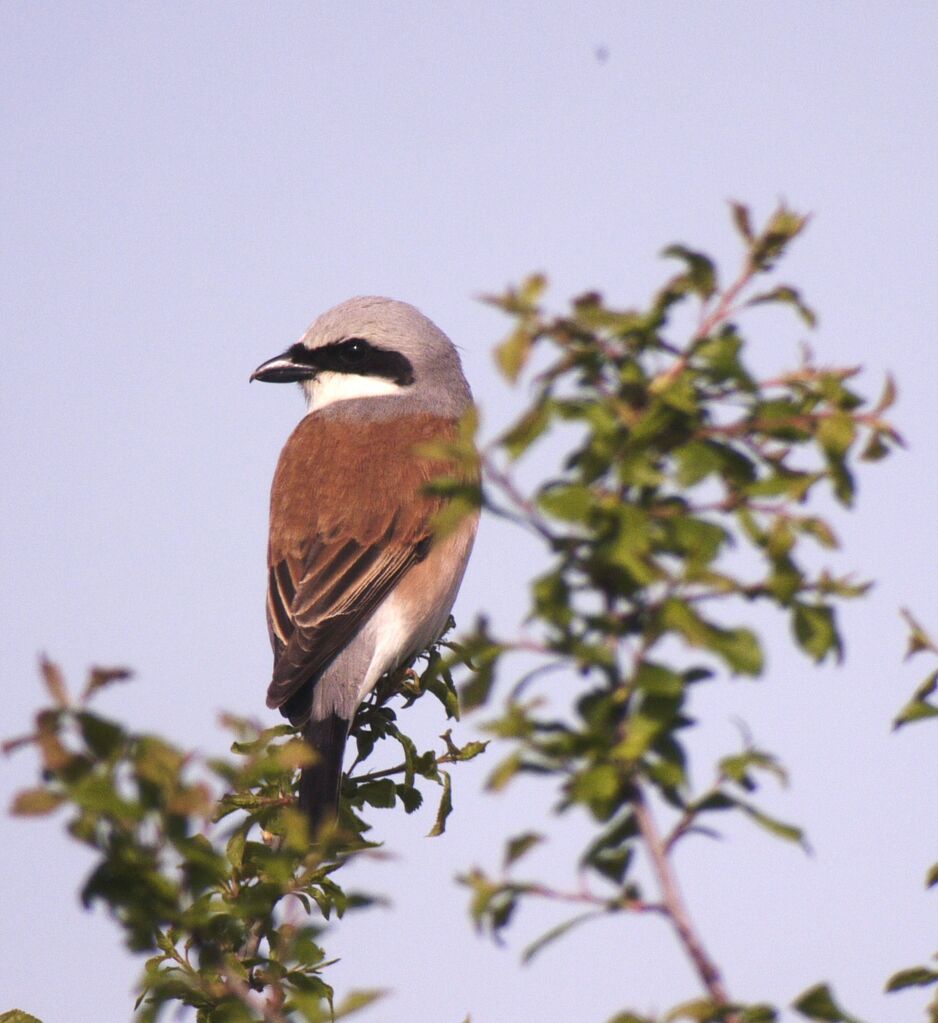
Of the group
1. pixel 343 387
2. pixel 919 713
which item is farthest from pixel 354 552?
pixel 919 713

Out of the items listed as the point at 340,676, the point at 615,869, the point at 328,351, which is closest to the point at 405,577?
the point at 340,676

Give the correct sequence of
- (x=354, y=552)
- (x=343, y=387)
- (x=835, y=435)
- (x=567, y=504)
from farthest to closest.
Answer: (x=343, y=387) < (x=354, y=552) < (x=835, y=435) < (x=567, y=504)

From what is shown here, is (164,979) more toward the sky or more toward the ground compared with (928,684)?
more toward the ground

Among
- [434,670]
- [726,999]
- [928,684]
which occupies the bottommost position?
[726,999]

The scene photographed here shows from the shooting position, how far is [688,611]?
1.29 meters

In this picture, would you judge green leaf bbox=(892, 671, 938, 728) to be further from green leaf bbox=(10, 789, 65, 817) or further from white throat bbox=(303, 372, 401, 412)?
white throat bbox=(303, 372, 401, 412)

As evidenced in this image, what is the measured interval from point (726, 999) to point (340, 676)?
3067 mm

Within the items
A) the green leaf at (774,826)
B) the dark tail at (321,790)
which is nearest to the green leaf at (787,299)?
the green leaf at (774,826)

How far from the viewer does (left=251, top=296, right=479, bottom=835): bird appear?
4195 mm

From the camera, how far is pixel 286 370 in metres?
5.62

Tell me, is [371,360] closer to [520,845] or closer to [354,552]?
[354,552]

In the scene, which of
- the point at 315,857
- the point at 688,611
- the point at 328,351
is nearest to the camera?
the point at 688,611

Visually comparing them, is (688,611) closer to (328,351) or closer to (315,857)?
(315,857)

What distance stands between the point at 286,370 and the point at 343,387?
29cm
